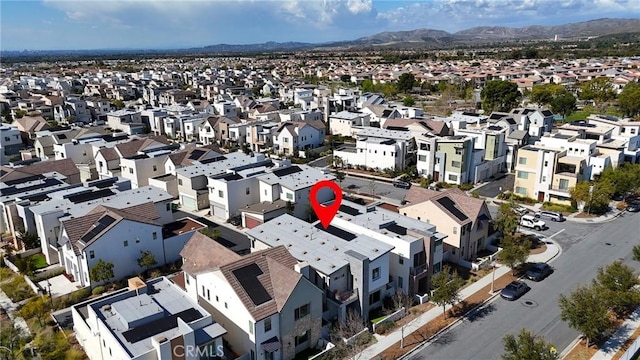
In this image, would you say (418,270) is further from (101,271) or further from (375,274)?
(101,271)

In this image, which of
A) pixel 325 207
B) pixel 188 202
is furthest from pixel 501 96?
pixel 188 202

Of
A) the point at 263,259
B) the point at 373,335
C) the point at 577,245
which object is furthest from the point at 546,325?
the point at 263,259

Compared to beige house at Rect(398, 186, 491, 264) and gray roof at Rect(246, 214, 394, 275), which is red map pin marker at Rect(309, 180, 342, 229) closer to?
gray roof at Rect(246, 214, 394, 275)

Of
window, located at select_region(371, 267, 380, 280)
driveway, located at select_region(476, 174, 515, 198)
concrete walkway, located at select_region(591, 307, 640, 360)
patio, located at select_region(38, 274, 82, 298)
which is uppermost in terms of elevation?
window, located at select_region(371, 267, 380, 280)

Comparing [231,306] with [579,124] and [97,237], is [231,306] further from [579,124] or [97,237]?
[579,124]

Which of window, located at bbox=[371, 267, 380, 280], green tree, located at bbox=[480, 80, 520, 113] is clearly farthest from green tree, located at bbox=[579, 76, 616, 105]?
window, located at bbox=[371, 267, 380, 280]

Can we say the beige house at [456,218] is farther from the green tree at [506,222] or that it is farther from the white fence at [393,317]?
the white fence at [393,317]
